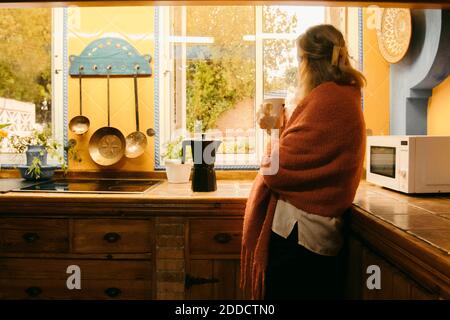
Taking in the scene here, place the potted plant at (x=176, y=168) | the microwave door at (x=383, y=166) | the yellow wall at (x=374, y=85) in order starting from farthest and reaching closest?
1. the yellow wall at (x=374, y=85)
2. the potted plant at (x=176, y=168)
3. the microwave door at (x=383, y=166)

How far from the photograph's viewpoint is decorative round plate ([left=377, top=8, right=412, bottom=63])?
2.22 meters

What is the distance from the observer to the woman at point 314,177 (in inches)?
55.7

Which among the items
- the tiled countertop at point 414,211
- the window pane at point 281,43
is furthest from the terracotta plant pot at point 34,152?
the tiled countertop at point 414,211

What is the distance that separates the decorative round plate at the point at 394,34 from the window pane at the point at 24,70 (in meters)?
2.09

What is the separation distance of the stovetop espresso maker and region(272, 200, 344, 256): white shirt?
746 millimetres

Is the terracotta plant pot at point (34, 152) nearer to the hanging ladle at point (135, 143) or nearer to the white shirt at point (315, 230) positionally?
the hanging ladle at point (135, 143)

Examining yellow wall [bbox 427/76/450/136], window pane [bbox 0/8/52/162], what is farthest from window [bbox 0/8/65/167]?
yellow wall [bbox 427/76/450/136]

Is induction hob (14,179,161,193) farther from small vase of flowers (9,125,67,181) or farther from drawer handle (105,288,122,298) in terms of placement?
drawer handle (105,288,122,298)

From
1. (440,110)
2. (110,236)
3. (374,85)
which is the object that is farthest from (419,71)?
(110,236)

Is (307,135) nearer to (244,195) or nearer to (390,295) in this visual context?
(390,295)
